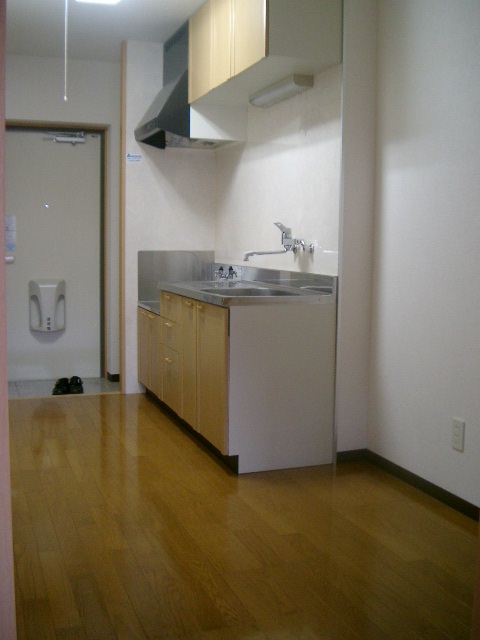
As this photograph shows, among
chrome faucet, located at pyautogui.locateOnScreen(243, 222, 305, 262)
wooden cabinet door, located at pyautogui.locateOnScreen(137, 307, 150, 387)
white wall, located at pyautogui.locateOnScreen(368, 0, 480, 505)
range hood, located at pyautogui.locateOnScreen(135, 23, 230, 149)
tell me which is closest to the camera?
→ white wall, located at pyautogui.locateOnScreen(368, 0, 480, 505)

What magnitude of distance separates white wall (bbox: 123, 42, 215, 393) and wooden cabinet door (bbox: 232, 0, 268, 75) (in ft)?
5.38

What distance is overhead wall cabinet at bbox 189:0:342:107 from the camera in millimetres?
3611

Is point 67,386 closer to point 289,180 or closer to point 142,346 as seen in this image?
point 142,346

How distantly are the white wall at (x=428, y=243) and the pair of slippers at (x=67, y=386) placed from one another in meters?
2.72

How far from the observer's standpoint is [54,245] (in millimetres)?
6293

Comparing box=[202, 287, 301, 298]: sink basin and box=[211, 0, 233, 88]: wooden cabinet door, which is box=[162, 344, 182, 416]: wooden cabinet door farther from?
box=[211, 0, 233, 88]: wooden cabinet door

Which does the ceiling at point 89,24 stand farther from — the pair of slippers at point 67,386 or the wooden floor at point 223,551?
the wooden floor at point 223,551

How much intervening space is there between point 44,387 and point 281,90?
10.5 ft

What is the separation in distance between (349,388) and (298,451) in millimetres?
418

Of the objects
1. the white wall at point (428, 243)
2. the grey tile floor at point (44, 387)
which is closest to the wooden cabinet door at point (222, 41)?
the white wall at point (428, 243)

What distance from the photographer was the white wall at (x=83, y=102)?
227 inches

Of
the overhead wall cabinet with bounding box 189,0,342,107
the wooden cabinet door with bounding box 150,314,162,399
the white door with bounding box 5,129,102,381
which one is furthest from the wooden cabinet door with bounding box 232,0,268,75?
the white door with bounding box 5,129,102,381

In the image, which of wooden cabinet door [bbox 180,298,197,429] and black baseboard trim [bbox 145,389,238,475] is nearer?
black baseboard trim [bbox 145,389,238,475]

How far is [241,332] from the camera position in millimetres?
3621
